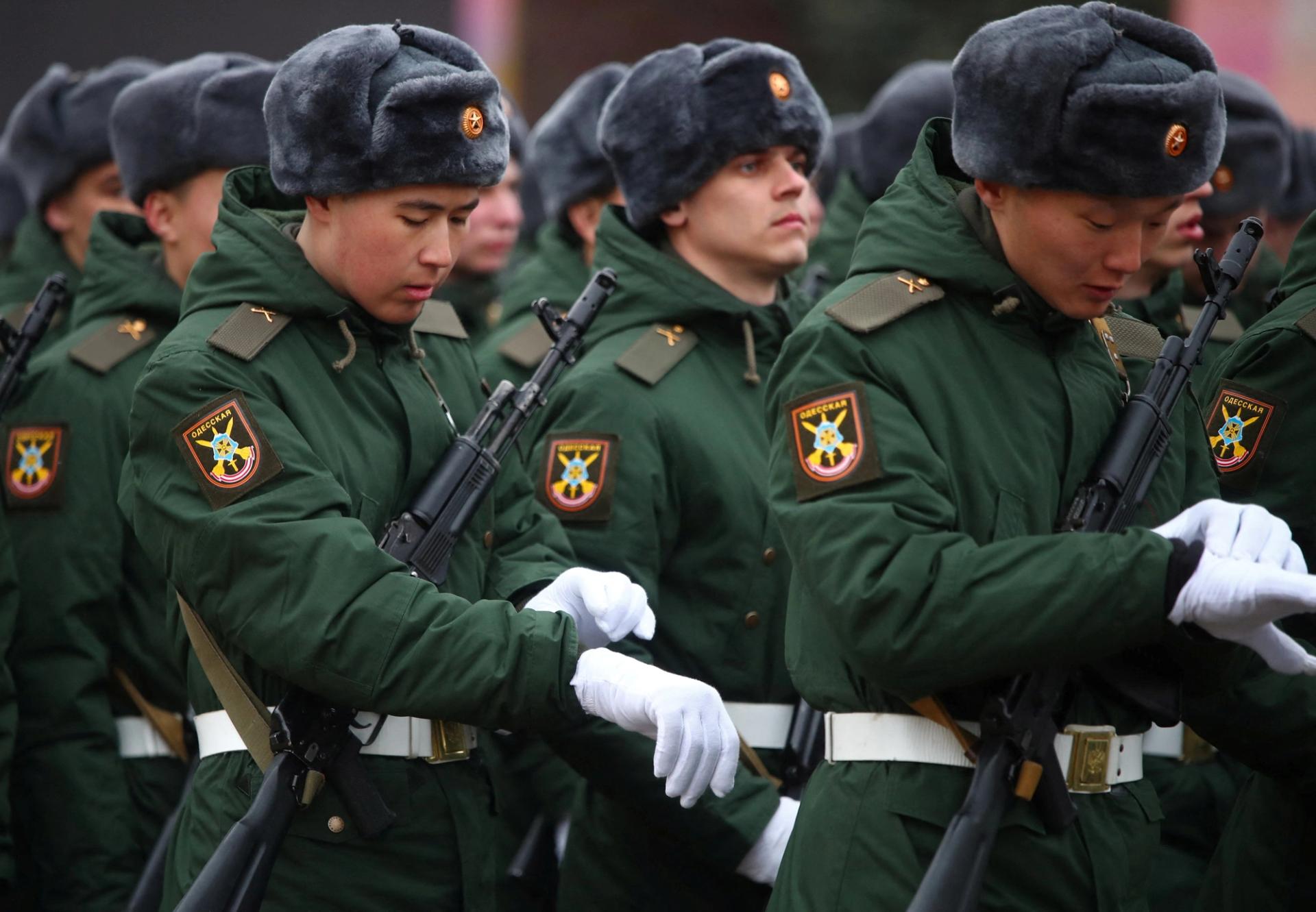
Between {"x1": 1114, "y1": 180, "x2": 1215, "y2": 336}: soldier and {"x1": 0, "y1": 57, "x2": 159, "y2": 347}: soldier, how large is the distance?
3332mm

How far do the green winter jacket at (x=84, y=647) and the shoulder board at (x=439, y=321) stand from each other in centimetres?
114

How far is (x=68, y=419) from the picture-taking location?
5117mm

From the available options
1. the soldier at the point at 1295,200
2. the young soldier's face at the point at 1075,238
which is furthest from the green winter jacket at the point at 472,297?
the young soldier's face at the point at 1075,238

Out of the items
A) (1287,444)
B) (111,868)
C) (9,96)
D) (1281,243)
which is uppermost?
(1287,444)

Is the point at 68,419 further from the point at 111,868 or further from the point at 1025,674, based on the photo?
the point at 1025,674

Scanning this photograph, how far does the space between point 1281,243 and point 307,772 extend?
5.23 meters

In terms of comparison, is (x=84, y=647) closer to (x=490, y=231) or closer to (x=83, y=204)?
(x=83, y=204)

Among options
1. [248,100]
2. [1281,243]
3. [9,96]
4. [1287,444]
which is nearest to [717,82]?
[248,100]

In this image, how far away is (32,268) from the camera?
646 cm

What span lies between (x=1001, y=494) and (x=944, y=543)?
21cm

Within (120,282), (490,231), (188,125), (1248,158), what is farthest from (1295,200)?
(120,282)

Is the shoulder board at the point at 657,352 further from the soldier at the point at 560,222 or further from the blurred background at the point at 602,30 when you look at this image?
the blurred background at the point at 602,30

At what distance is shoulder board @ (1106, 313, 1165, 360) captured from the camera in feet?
12.5

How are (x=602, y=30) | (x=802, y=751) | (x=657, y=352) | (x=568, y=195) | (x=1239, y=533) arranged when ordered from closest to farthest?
1. (x=1239, y=533)
2. (x=802, y=751)
3. (x=657, y=352)
4. (x=568, y=195)
5. (x=602, y=30)
